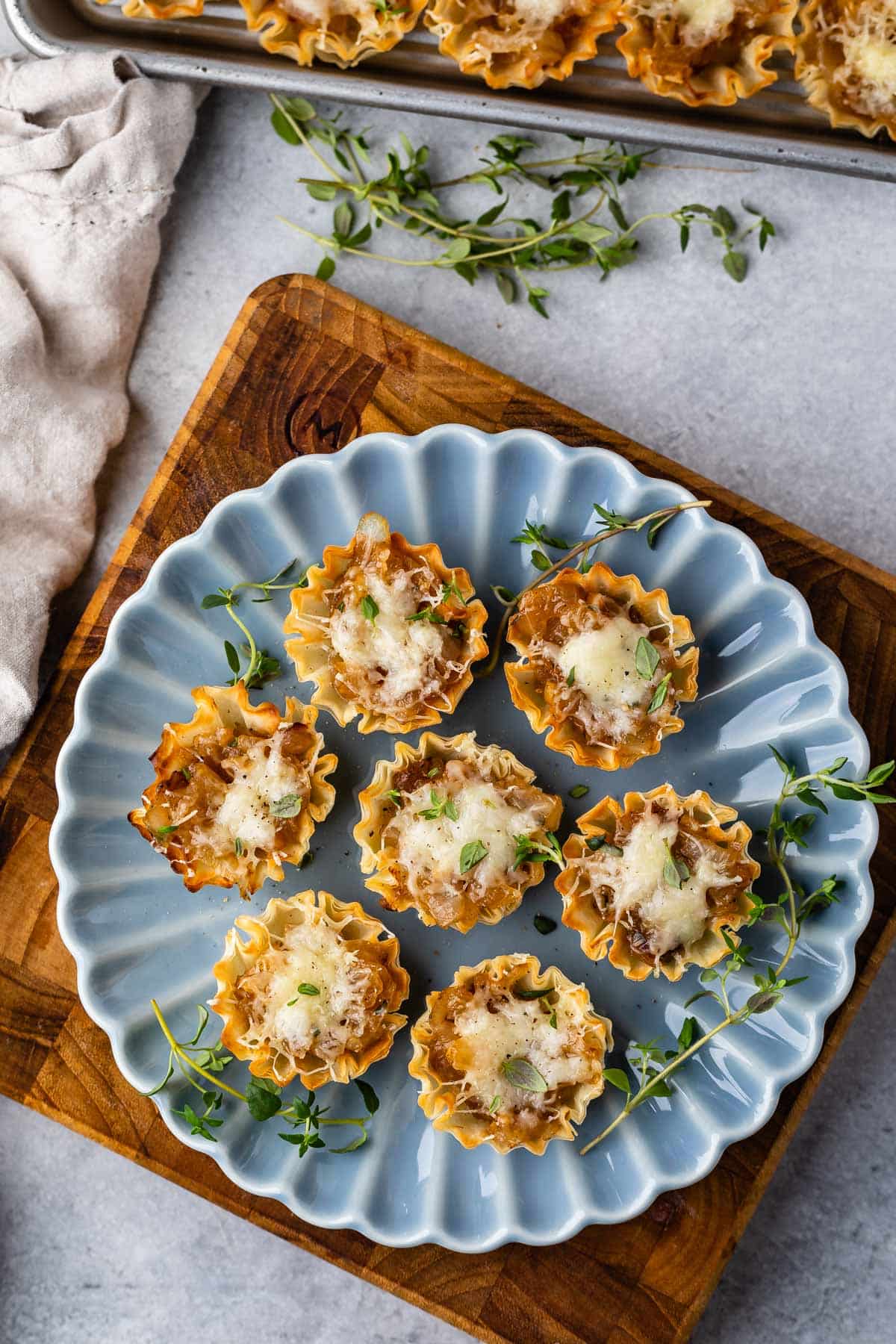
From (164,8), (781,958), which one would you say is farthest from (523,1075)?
(164,8)

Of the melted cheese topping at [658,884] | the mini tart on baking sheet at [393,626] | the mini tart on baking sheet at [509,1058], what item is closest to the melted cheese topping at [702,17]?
the mini tart on baking sheet at [393,626]

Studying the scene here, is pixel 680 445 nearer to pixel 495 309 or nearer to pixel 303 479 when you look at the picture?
pixel 495 309

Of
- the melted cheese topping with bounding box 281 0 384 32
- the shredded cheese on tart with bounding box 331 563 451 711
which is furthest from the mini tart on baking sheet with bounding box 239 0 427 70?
the shredded cheese on tart with bounding box 331 563 451 711

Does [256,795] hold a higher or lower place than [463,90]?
lower

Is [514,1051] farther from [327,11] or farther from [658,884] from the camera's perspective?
[327,11]

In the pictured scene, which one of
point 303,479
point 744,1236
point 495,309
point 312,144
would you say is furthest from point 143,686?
point 744,1236

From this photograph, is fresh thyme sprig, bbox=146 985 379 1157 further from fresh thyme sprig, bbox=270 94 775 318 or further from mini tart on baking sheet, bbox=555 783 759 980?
fresh thyme sprig, bbox=270 94 775 318
